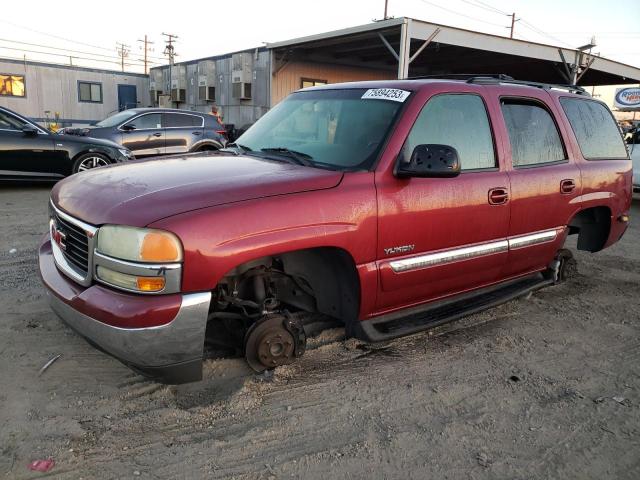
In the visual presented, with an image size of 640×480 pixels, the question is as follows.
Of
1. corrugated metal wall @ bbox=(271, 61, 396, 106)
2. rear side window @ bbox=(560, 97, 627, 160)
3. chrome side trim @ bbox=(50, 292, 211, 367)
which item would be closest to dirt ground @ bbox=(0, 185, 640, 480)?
chrome side trim @ bbox=(50, 292, 211, 367)

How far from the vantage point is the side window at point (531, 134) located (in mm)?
3775

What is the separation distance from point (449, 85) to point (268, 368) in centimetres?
220

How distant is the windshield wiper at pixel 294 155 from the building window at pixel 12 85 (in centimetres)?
2846

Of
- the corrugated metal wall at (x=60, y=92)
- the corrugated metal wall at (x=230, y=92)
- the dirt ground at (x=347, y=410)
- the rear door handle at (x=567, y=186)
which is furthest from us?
the corrugated metal wall at (x=60, y=92)

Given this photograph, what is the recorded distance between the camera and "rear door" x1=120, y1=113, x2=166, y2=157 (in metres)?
11.4

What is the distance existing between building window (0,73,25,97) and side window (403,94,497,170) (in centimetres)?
2912

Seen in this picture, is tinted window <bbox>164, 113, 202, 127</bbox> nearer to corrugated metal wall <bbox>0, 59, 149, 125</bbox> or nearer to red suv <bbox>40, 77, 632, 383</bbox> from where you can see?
red suv <bbox>40, 77, 632, 383</bbox>

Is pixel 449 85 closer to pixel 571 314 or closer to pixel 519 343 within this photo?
pixel 519 343

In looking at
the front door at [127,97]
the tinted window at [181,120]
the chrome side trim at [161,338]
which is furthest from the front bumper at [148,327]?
the front door at [127,97]

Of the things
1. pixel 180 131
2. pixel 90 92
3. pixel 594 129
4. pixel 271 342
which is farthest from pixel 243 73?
pixel 271 342

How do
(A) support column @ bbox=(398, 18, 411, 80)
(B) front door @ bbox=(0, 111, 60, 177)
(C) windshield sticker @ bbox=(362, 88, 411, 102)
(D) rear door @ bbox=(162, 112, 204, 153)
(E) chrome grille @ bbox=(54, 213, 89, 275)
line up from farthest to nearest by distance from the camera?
(A) support column @ bbox=(398, 18, 411, 80)
(D) rear door @ bbox=(162, 112, 204, 153)
(B) front door @ bbox=(0, 111, 60, 177)
(C) windshield sticker @ bbox=(362, 88, 411, 102)
(E) chrome grille @ bbox=(54, 213, 89, 275)

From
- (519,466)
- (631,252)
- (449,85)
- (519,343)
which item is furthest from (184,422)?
(631,252)

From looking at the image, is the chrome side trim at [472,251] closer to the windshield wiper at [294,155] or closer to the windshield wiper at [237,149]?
the windshield wiper at [294,155]

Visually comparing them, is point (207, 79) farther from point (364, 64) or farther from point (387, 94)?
point (387, 94)
